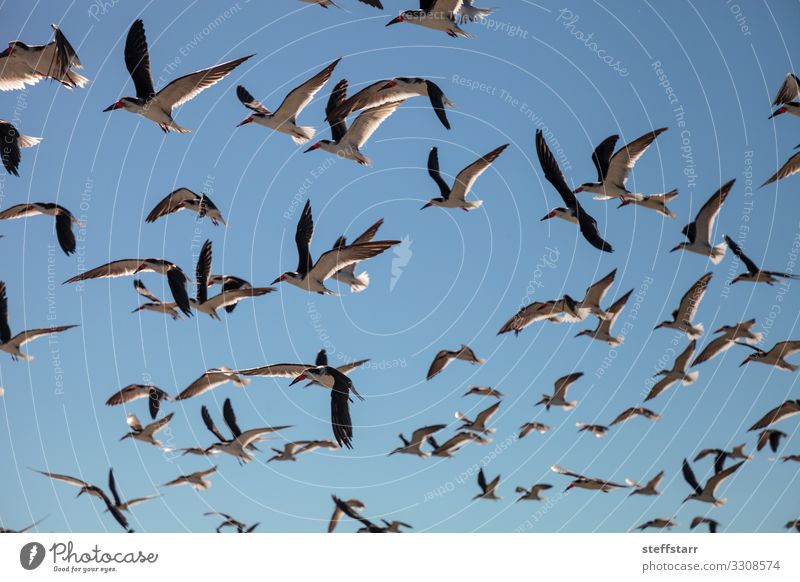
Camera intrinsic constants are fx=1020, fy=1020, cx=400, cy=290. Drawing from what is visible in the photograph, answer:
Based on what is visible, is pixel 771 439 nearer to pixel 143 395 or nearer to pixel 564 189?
pixel 564 189

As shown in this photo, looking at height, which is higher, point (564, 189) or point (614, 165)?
point (614, 165)

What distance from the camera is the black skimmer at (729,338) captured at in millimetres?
23250

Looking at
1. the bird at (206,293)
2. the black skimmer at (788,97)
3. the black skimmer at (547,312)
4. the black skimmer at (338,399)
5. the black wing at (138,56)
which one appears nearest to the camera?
the black wing at (138,56)

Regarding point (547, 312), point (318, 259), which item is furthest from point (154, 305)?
point (547, 312)

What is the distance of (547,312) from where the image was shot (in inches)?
889

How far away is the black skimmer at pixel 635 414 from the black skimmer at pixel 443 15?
12259 millimetres

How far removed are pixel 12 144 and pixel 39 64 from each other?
1.81 meters

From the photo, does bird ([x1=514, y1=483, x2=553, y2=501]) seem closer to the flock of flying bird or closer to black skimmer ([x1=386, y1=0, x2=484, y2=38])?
the flock of flying bird

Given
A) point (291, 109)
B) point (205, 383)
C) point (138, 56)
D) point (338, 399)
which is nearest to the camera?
point (138, 56)

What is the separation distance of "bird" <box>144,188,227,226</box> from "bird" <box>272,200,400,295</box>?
193 cm

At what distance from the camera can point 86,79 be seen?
675 inches
